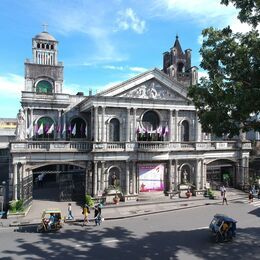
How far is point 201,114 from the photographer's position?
1680cm

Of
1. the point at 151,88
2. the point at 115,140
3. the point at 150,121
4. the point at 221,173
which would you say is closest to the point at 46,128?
the point at 115,140

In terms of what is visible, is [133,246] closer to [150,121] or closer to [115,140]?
[115,140]

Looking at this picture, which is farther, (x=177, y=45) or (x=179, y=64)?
(x=177, y=45)

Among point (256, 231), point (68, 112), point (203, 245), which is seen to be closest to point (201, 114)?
point (203, 245)

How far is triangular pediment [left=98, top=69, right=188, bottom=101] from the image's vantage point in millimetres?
32562

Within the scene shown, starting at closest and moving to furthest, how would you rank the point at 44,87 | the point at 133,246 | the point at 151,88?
the point at 133,246 → the point at 151,88 → the point at 44,87

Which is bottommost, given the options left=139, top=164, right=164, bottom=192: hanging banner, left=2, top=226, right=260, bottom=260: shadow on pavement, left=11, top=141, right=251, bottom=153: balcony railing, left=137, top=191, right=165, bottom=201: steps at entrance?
left=2, top=226, right=260, bottom=260: shadow on pavement

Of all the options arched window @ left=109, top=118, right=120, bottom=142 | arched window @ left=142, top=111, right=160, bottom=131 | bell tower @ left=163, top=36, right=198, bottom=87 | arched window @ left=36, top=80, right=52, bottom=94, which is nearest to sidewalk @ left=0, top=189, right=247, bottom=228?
arched window @ left=109, top=118, right=120, bottom=142

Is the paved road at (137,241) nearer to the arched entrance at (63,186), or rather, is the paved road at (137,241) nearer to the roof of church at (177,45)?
the arched entrance at (63,186)

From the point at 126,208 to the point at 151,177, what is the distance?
5.11 m

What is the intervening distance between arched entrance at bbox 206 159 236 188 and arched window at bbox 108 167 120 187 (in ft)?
38.9

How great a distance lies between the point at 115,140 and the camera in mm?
33125

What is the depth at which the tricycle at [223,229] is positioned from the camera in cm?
1989

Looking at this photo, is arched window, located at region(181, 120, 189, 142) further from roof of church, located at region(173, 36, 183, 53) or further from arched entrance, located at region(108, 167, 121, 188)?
roof of church, located at region(173, 36, 183, 53)
